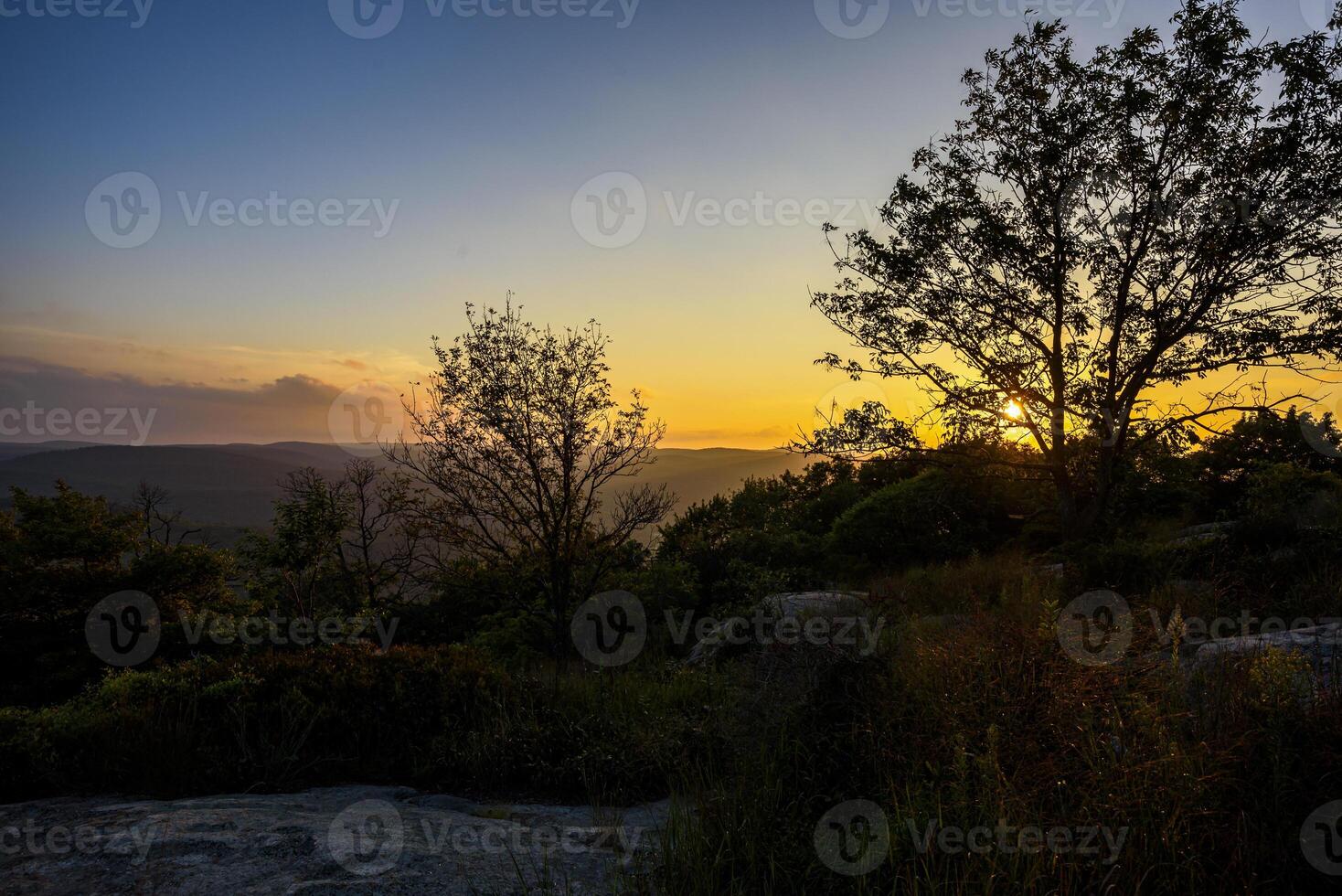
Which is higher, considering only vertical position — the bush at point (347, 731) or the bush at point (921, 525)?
the bush at point (921, 525)

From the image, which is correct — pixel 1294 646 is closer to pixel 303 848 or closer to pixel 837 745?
pixel 837 745

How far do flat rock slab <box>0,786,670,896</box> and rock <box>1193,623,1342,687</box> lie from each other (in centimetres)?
452

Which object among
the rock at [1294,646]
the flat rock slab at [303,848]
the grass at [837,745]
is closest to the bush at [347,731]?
the grass at [837,745]

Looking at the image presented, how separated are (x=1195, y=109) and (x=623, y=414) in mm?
9903

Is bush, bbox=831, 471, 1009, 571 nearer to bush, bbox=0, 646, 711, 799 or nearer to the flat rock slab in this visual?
bush, bbox=0, 646, 711, 799

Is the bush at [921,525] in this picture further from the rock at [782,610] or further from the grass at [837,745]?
the grass at [837,745]

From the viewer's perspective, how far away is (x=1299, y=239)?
10680 mm

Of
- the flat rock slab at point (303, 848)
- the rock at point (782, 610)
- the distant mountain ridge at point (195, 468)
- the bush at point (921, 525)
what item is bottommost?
the flat rock slab at point (303, 848)

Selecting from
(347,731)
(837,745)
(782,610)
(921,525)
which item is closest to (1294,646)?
(837,745)

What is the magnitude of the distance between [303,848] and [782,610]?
661 centimetres

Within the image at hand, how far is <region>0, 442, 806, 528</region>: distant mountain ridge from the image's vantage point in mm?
95500

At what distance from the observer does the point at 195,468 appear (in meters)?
147

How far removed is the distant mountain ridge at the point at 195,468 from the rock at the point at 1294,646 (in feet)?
258

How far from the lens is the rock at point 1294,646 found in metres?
5.26
